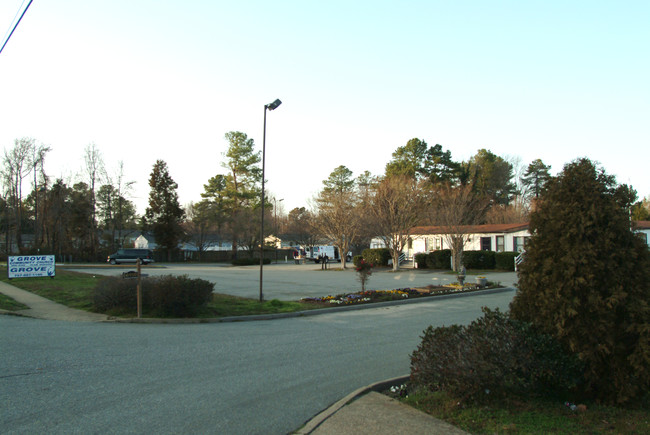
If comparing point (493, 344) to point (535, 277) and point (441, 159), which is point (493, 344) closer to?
point (535, 277)

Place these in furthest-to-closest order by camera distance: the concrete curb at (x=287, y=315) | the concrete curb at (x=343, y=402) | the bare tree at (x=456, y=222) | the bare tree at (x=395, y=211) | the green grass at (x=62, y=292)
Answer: the bare tree at (x=395, y=211), the bare tree at (x=456, y=222), the green grass at (x=62, y=292), the concrete curb at (x=287, y=315), the concrete curb at (x=343, y=402)

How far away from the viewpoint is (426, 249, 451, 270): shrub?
3884 cm

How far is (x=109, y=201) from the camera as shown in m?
63.3

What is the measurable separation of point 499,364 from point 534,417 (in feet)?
2.00

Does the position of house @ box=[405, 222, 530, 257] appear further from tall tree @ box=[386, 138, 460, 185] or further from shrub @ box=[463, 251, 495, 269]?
tall tree @ box=[386, 138, 460, 185]

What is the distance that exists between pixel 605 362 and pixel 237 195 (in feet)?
206

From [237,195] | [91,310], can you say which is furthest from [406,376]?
[237,195]

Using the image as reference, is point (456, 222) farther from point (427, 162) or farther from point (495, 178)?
point (495, 178)

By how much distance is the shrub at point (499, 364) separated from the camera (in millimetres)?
4988

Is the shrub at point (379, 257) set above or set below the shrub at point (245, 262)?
above

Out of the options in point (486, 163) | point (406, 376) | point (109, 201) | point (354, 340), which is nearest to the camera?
point (406, 376)

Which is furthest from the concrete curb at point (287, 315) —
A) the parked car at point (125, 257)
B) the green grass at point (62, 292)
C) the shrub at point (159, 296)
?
the parked car at point (125, 257)

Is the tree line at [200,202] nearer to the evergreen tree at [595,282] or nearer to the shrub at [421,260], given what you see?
the shrub at [421,260]

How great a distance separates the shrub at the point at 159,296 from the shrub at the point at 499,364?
9.02 meters
